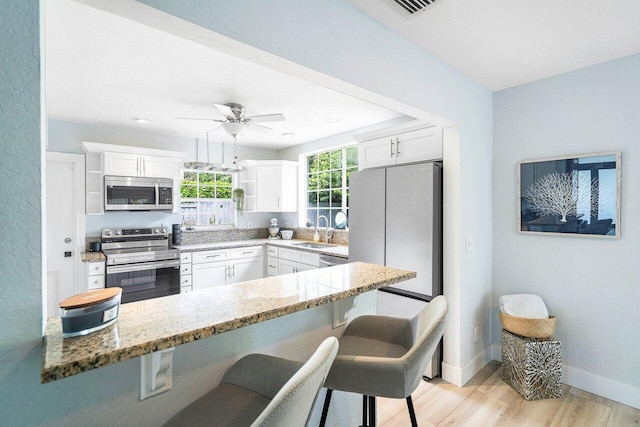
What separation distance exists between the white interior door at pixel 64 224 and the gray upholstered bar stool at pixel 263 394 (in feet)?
12.7

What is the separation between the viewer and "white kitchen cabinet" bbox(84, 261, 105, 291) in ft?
11.5

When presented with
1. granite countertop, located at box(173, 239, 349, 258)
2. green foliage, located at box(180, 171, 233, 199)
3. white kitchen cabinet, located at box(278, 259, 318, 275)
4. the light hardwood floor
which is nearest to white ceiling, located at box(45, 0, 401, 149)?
green foliage, located at box(180, 171, 233, 199)

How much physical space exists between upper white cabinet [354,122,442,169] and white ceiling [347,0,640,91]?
1.93 feet

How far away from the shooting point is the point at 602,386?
7.65 feet

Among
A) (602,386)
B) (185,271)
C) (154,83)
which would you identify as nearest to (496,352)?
(602,386)

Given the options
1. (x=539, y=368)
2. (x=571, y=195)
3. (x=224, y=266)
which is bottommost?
(x=539, y=368)

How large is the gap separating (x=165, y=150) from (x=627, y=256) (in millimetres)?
5068

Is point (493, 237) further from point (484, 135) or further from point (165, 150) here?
point (165, 150)

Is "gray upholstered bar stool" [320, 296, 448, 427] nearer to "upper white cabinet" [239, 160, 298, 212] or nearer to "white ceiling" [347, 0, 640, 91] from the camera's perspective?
"white ceiling" [347, 0, 640, 91]

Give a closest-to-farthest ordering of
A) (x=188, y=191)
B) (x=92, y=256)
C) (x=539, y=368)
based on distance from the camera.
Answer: (x=539, y=368) < (x=92, y=256) < (x=188, y=191)

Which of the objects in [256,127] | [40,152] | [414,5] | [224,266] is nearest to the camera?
[40,152]

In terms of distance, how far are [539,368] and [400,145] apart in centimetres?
213

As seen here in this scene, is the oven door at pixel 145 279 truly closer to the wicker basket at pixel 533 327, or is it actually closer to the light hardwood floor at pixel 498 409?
the light hardwood floor at pixel 498 409

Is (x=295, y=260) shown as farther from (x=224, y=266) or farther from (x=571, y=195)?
(x=571, y=195)
